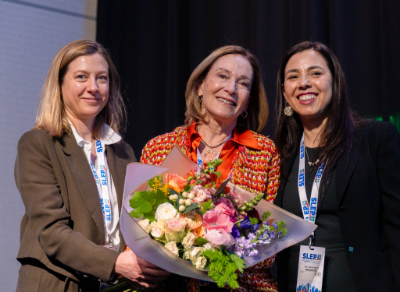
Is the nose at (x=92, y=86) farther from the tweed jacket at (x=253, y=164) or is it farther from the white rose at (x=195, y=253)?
the white rose at (x=195, y=253)

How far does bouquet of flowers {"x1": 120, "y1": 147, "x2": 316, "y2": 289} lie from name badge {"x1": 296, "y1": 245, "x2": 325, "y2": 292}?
0.43m

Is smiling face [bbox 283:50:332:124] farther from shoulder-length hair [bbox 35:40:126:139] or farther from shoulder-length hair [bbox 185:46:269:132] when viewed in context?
shoulder-length hair [bbox 35:40:126:139]

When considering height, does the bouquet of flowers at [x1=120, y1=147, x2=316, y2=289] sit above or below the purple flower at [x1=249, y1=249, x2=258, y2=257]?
above

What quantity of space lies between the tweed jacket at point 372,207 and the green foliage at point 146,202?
93 cm

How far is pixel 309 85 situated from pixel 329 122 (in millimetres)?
222

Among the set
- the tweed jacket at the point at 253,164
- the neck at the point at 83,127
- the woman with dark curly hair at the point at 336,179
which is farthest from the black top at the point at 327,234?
the neck at the point at 83,127

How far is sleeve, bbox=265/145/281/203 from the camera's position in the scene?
2.26 m

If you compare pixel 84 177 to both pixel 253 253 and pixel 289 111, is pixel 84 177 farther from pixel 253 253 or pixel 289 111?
pixel 289 111

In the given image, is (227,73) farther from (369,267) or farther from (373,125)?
(369,267)

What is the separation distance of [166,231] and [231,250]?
0.25m

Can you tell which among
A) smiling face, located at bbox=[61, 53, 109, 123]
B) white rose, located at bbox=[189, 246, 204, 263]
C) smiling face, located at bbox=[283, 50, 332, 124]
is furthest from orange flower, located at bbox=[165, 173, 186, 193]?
smiling face, located at bbox=[283, 50, 332, 124]

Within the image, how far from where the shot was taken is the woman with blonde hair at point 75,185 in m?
1.83

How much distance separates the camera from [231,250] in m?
1.61

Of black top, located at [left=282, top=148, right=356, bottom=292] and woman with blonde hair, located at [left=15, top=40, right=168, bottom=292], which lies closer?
woman with blonde hair, located at [left=15, top=40, right=168, bottom=292]
